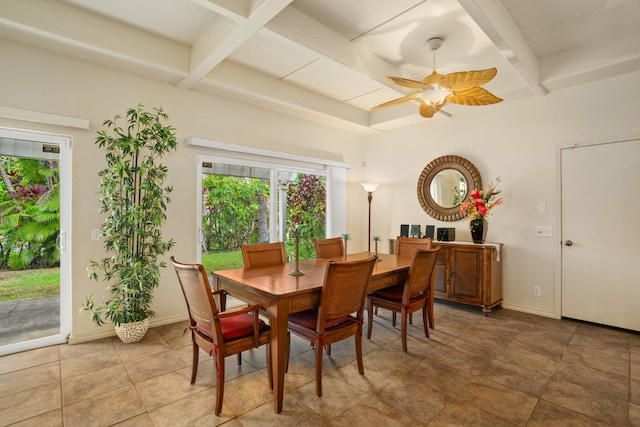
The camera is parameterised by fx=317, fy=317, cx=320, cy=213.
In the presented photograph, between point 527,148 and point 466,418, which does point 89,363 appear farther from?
point 527,148

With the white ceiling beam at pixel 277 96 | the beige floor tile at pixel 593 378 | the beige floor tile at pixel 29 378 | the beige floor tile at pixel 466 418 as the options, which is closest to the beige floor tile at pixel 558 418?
the beige floor tile at pixel 466 418

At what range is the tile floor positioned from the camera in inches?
76.3

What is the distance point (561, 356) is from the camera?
273 centimetres

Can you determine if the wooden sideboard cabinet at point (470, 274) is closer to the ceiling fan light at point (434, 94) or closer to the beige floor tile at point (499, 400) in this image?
the beige floor tile at point (499, 400)

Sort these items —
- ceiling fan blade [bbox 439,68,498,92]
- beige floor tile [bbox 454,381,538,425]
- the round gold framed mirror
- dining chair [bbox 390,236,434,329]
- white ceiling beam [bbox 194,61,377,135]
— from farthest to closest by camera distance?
1. the round gold framed mirror
2. dining chair [bbox 390,236,434,329]
3. white ceiling beam [bbox 194,61,377,135]
4. ceiling fan blade [bbox 439,68,498,92]
5. beige floor tile [bbox 454,381,538,425]

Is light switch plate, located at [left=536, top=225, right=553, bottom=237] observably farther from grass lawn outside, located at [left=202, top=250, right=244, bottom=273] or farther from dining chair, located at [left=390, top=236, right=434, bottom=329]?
grass lawn outside, located at [left=202, top=250, right=244, bottom=273]

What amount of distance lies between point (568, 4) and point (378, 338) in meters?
3.28

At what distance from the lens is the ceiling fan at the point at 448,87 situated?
2.45 meters

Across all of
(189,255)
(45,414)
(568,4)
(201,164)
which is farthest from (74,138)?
(568,4)

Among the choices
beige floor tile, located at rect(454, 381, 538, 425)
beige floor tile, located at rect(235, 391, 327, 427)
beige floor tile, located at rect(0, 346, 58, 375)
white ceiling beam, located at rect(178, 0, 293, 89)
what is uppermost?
white ceiling beam, located at rect(178, 0, 293, 89)

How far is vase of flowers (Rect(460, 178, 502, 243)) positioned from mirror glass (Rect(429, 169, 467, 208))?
29cm

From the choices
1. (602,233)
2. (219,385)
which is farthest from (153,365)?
(602,233)

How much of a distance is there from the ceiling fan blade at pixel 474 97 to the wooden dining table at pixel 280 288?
1.61 meters

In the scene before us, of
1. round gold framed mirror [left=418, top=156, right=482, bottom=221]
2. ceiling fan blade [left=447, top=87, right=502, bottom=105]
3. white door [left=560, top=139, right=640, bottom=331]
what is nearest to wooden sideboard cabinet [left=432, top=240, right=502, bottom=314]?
round gold framed mirror [left=418, top=156, right=482, bottom=221]
